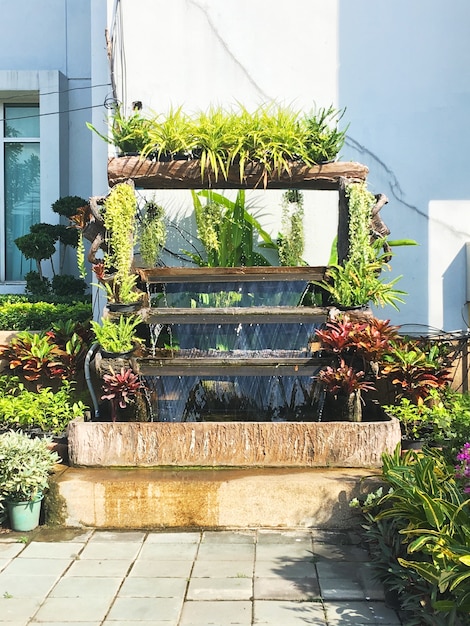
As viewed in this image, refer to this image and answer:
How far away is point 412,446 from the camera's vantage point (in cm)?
484

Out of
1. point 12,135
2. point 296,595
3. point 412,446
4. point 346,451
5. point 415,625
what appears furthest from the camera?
point 12,135

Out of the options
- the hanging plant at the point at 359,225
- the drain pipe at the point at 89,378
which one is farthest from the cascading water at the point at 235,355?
the hanging plant at the point at 359,225

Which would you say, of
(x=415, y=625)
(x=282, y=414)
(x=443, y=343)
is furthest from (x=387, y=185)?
(x=415, y=625)

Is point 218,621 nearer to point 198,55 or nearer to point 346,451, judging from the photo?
point 346,451

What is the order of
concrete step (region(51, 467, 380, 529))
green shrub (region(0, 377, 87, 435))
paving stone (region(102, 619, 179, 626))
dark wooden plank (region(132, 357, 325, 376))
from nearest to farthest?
1. paving stone (region(102, 619, 179, 626))
2. concrete step (region(51, 467, 380, 529))
3. dark wooden plank (region(132, 357, 325, 376))
4. green shrub (region(0, 377, 87, 435))

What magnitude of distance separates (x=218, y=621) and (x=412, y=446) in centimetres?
218

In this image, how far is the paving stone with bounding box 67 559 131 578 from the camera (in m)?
3.61

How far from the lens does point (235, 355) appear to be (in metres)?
5.35

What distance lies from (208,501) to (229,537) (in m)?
0.24

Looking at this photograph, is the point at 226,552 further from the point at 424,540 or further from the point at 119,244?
the point at 119,244

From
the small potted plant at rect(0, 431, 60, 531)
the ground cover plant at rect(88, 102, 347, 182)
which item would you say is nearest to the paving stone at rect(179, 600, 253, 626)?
the small potted plant at rect(0, 431, 60, 531)

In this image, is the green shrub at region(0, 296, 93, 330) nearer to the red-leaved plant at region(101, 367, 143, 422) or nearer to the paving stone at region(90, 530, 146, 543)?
the red-leaved plant at region(101, 367, 143, 422)

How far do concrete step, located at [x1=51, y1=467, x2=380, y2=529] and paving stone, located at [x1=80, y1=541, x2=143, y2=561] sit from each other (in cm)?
22

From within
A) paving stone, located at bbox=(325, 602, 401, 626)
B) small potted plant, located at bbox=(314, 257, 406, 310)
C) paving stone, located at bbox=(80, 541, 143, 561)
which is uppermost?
small potted plant, located at bbox=(314, 257, 406, 310)
